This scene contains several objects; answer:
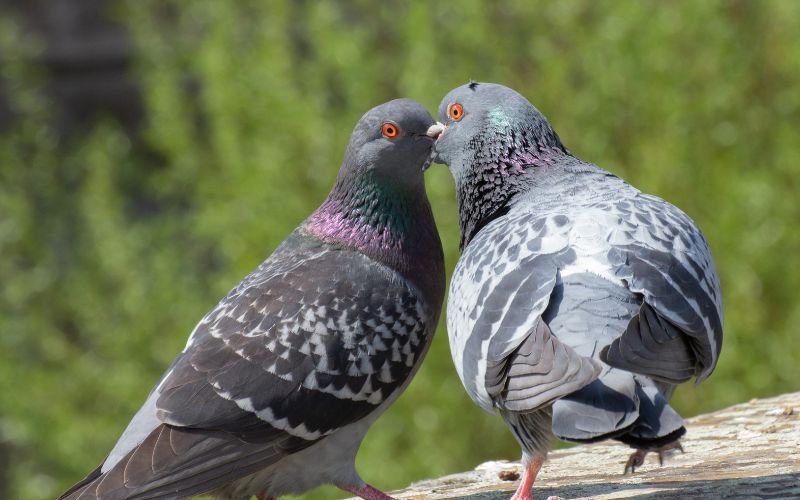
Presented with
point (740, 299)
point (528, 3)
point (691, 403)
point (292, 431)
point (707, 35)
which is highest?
point (528, 3)

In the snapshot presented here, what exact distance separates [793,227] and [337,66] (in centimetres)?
250

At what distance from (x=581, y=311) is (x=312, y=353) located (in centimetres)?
97

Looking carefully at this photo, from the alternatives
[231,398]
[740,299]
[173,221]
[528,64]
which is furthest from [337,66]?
[231,398]

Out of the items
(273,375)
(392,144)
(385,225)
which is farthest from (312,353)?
(392,144)

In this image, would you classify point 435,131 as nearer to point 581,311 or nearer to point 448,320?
point 448,320

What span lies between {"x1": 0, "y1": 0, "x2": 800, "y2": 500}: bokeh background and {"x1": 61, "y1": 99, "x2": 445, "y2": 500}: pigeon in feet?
6.20

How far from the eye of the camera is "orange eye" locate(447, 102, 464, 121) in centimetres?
402

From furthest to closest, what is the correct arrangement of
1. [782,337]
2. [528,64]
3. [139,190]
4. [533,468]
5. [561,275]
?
1. [139,190]
2. [528,64]
3. [782,337]
4. [533,468]
5. [561,275]

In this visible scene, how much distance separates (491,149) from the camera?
3855mm

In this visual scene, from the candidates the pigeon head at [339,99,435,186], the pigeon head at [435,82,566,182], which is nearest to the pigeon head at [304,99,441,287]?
the pigeon head at [339,99,435,186]

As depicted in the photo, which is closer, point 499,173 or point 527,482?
point 527,482

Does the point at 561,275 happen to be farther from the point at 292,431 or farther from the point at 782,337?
the point at 782,337

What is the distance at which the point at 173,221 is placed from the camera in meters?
7.86

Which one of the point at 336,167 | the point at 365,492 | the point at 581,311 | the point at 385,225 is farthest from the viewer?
the point at 336,167
